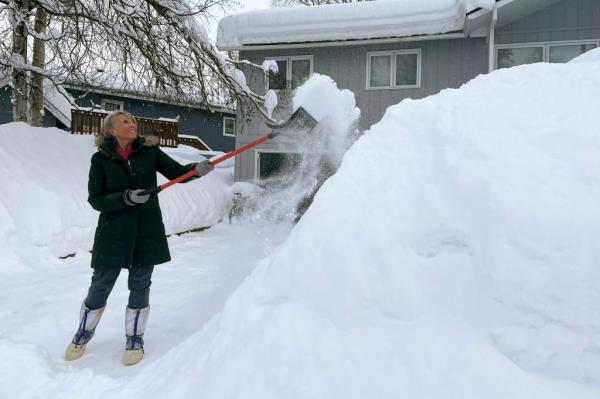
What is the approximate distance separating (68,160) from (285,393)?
7364 mm

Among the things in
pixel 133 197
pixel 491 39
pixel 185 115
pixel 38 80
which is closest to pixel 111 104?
pixel 185 115

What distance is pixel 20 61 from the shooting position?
832cm

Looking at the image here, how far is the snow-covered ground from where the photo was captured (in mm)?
1781

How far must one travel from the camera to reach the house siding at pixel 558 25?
9.59 meters

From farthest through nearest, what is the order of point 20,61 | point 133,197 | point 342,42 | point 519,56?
point 342,42 → point 519,56 → point 20,61 → point 133,197

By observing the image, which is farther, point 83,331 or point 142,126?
point 142,126

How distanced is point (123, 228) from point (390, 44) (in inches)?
380

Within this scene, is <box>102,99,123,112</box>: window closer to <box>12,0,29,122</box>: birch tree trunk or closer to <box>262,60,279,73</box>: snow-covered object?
<box>12,0,29,122</box>: birch tree trunk

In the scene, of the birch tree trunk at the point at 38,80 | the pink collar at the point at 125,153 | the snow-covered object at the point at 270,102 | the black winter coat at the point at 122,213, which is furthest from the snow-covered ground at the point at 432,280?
the birch tree trunk at the point at 38,80

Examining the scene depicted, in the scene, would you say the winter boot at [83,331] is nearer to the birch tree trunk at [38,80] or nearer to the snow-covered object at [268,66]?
the snow-covered object at [268,66]

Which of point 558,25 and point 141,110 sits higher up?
point 558,25

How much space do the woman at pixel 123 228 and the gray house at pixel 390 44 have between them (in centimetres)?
796

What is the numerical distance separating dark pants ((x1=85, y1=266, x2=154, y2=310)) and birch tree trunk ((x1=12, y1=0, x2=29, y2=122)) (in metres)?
6.67

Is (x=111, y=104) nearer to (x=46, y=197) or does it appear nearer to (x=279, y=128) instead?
(x=46, y=197)
